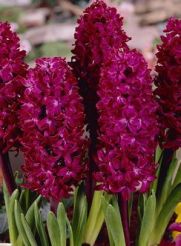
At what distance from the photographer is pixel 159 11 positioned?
6156 mm

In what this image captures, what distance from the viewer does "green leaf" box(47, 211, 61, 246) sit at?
1.01m

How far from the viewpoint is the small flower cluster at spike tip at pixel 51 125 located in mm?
930

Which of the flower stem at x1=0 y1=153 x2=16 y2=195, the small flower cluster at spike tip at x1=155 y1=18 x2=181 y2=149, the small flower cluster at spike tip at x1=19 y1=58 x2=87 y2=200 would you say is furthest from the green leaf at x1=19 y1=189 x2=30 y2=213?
the small flower cluster at spike tip at x1=155 y1=18 x2=181 y2=149

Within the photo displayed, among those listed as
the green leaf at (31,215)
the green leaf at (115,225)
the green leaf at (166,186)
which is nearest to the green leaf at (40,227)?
the green leaf at (31,215)

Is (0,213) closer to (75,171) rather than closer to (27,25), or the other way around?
(75,171)

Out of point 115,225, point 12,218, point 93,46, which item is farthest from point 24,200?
point 93,46

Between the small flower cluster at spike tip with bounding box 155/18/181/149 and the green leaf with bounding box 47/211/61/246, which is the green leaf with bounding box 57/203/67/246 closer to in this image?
the green leaf with bounding box 47/211/61/246

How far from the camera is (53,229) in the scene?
103 centimetres

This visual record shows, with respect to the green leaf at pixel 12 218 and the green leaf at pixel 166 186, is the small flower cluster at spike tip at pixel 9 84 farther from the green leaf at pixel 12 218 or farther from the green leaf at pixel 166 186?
the green leaf at pixel 166 186

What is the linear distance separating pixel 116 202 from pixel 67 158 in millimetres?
121

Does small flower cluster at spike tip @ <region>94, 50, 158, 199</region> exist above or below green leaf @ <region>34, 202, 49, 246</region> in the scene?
above

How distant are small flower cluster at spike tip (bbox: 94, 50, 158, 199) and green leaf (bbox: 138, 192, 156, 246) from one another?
0.27ft

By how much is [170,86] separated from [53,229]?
28cm

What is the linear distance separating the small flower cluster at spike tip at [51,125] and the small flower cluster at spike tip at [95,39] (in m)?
0.10
